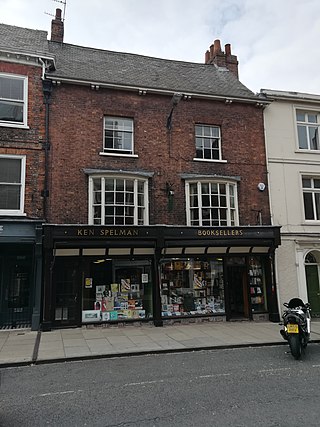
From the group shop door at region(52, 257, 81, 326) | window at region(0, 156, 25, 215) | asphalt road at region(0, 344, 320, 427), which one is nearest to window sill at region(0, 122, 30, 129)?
window at region(0, 156, 25, 215)

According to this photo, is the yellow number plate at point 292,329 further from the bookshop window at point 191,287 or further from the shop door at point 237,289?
the shop door at point 237,289

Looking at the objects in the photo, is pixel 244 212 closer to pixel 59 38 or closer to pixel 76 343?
pixel 76 343

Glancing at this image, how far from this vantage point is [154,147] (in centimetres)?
1387

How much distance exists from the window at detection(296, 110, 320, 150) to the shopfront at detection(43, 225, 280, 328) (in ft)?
16.3

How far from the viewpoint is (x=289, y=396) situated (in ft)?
18.6

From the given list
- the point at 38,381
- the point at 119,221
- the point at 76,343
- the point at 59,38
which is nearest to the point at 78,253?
the point at 119,221

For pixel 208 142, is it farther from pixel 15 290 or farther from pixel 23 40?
pixel 15 290

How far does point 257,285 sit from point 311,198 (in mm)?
4797

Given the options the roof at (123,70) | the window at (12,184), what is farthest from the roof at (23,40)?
the window at (12,184)

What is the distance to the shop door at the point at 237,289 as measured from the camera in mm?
14023

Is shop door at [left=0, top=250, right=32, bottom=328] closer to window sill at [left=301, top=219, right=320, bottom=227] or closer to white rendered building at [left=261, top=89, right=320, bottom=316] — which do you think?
white rendered building at [left=261, top=89, right=320, bottom=316]

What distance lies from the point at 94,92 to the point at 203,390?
1132 centimetres

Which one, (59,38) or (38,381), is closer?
(38,381)

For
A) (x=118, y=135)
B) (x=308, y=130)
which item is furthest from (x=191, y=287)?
(x=308, y=130)
